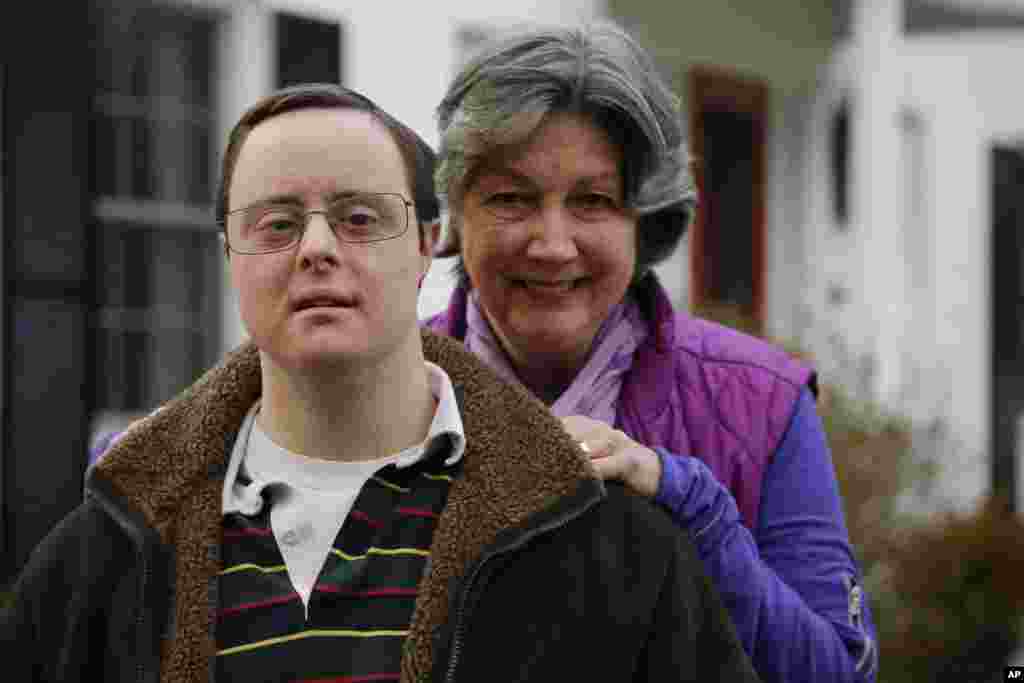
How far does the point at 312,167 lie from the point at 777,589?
2.89 feet

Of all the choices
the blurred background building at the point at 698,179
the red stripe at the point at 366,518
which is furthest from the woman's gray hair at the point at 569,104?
the blurred background building at the point at 698,179

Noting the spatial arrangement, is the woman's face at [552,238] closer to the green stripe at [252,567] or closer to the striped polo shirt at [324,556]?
the striped polo shirt at [324,556]

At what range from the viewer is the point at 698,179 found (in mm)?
8602

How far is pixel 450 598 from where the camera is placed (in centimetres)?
186

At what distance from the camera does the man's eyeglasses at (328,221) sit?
186cm

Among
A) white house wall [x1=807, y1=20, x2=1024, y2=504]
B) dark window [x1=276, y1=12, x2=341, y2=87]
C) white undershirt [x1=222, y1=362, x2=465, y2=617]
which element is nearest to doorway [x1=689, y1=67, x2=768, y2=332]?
white house wall [x1=807, y1=20, x2=1024, y2=504]

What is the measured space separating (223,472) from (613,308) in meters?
0.73

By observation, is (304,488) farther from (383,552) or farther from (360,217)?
(360,217)

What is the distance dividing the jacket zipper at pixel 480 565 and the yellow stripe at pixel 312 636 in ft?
0.21

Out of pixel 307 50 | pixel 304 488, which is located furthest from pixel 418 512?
pixel 307 50

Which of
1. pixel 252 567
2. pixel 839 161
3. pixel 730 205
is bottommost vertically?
pixel 252 567

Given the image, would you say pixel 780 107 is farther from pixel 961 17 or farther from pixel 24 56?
pixel 24 56

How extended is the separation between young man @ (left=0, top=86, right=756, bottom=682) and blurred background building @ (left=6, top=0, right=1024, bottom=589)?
7.86ft

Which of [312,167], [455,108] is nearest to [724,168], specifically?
[455,108]
